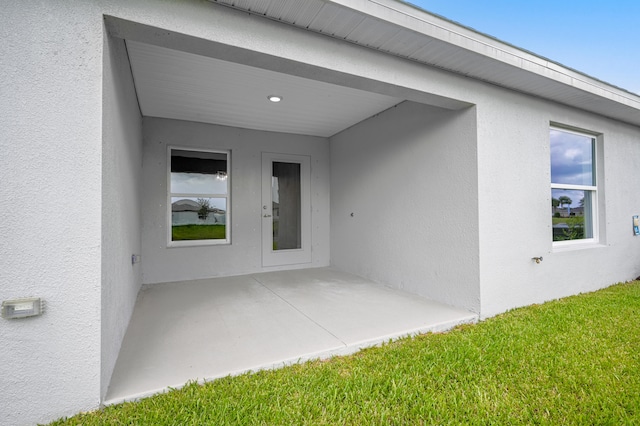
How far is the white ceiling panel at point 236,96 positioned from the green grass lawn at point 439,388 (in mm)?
2794

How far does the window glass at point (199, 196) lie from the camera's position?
4793 millimetres

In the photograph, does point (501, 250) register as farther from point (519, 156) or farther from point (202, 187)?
point (202, 187)

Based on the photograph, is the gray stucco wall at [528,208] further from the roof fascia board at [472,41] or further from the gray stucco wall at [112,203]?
the gray stucco wall at [112,203]

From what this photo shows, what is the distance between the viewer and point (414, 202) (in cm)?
385

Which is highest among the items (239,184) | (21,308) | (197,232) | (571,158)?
(571,158)

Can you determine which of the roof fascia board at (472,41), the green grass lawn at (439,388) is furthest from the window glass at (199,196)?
the roof fascia board at (472,41)

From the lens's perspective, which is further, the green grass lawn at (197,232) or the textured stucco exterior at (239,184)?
the green grass lawn at (197,232)

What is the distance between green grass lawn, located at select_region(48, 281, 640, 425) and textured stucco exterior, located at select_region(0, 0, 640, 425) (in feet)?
1.95

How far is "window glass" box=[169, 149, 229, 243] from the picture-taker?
4.79 meters

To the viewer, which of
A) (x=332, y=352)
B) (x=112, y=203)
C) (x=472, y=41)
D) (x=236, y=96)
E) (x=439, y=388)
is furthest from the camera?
(x=236, y=96)

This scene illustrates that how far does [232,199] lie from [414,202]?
298 cm

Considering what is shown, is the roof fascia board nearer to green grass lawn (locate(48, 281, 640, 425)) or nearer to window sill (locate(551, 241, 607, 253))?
window sill (locate(551, 241, 607, 253))

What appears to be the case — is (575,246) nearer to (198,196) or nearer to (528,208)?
(528,208)

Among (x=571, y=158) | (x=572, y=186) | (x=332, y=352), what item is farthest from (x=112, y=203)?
(x=571, y=158)
